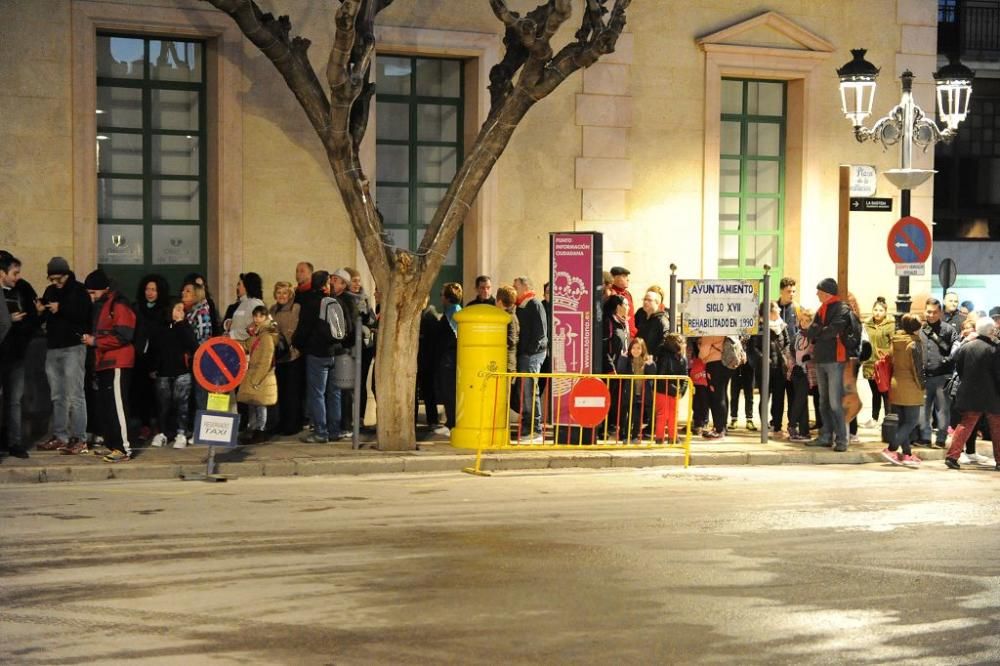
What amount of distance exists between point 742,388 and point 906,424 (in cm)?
267

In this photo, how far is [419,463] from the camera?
1484 centimetres

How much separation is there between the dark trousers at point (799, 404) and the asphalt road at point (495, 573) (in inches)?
148

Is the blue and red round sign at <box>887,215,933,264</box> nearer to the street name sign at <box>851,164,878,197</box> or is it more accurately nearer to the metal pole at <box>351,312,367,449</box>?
the street name sign at <box>851,164,878,197</box>

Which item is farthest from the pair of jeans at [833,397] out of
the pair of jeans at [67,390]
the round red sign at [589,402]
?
the pair of jeans at [67,390]

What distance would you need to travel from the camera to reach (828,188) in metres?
20.9

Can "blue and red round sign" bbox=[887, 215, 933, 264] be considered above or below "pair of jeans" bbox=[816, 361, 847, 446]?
above

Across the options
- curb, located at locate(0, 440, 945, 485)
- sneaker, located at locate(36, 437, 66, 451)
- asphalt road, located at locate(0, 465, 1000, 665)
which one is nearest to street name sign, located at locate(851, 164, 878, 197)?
curb, located at locate(0, 440, 945, 485)

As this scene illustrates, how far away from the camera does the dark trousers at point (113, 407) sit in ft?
46.9

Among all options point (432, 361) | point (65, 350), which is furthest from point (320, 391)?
point (65, 350)

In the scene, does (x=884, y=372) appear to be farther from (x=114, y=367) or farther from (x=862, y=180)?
(x=114, y=367)

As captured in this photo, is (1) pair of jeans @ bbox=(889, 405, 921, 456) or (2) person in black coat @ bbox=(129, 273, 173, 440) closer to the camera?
(2) person in black coat @ bbox=(129, 273, 173, 440)

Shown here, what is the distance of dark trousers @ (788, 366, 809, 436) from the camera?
57.5 ft

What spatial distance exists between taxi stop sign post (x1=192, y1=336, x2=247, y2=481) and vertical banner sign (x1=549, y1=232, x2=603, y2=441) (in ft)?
12.4

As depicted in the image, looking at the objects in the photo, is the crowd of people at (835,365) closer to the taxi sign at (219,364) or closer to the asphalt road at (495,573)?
the asphalt road at (495,573)
